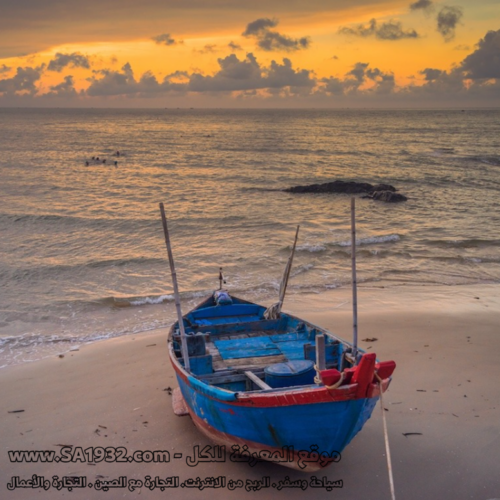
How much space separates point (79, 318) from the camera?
14.5 meters

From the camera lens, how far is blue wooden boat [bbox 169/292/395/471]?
5.98m

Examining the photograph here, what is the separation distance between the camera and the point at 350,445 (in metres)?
7.61

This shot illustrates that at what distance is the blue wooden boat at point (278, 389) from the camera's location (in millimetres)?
5977

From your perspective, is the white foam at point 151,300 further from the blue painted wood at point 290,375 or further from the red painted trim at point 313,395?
the red painted trim at point 313,395

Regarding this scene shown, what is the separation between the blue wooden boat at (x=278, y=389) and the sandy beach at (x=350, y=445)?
0.60 m

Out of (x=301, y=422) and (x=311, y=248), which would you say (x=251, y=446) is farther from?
(x=311, y=248)

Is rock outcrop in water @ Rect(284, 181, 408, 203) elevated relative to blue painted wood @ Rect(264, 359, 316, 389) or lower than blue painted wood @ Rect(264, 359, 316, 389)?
lower

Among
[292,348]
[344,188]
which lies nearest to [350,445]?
[292,348]

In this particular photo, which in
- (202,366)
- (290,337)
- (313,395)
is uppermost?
(313,395)

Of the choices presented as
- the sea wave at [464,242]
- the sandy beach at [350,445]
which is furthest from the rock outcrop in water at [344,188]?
the sandy beach at [350,445]

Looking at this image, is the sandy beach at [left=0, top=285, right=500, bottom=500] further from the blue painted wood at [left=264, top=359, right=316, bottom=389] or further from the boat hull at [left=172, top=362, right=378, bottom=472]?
the blue painted wood at [left=264, top=359, right=316, bottom=389]

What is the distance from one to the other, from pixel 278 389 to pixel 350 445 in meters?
1.88

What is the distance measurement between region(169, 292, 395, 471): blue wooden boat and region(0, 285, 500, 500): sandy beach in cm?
60

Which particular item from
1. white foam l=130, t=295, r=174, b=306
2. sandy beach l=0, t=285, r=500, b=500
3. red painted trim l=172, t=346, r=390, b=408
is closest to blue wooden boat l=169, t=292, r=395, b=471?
red painted trim l=172, t=346, r=390, b=408
